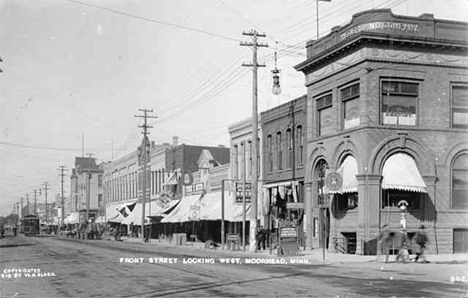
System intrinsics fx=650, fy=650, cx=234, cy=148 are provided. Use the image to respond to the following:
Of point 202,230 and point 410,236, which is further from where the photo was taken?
point 202,230

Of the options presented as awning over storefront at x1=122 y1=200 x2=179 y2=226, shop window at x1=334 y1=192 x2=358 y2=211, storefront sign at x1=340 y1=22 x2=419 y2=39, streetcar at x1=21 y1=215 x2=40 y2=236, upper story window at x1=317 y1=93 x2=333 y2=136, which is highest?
storefront sign at x1=340 y1=22 x2=419 y2=39

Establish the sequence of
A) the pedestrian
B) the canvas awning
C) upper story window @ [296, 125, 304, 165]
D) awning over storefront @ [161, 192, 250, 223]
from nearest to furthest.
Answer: the pedestrian
upper story window @ [296, 125, 304, 165]
awning over storefront @ [161, 192, 250, 223]
the canvas awning

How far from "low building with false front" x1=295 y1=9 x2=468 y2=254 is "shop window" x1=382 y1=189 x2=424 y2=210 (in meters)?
0.05

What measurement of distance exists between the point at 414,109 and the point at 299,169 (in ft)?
32.8

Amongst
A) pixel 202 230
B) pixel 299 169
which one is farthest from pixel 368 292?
pixel 202 230

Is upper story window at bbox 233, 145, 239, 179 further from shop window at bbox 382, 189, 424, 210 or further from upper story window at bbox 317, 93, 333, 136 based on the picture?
shop window at bbox 382, 189, 424, 210

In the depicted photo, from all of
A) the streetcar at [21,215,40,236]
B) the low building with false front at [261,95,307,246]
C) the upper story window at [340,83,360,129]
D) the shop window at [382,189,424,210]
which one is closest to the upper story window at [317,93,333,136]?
the upper story window at [340,83,360,129]

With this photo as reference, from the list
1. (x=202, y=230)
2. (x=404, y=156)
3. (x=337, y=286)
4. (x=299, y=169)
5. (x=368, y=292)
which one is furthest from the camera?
(x=202, y=230)

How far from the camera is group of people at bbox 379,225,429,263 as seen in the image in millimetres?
26297

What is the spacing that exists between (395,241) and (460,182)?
630 centimetres

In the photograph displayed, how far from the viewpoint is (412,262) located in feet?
86.5

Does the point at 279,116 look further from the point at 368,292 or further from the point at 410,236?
the point at 368,292

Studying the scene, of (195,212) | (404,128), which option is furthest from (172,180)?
(404,128)

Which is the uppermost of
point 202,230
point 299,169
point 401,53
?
point 401,53
